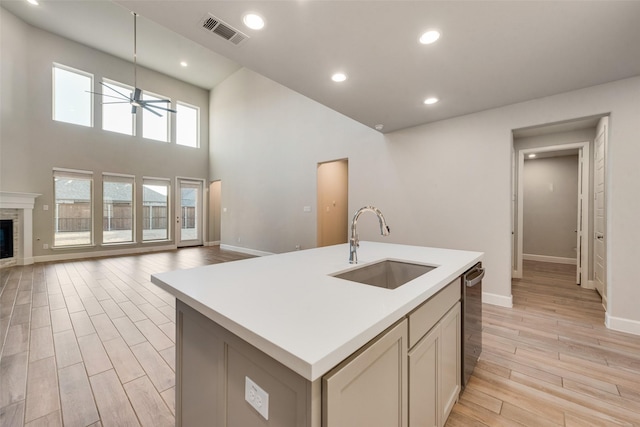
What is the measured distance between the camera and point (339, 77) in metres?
2.56

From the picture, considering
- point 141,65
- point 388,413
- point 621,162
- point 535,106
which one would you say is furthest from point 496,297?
point 141,65

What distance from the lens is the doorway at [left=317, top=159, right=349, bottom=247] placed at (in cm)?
552

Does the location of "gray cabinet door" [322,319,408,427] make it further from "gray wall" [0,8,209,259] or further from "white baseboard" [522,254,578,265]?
"gray wall" [0,8,209,259]

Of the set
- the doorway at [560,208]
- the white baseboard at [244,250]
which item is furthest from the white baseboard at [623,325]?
the white baseboard at [244,250]

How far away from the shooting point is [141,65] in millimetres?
7164

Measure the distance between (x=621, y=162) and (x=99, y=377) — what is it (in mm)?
4964

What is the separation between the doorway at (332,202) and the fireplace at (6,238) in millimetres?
6269

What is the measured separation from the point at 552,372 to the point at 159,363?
9.78 feet

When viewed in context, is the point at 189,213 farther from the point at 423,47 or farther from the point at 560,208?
the point at 560,208

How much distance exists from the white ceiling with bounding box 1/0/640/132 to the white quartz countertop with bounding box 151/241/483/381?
167 cm

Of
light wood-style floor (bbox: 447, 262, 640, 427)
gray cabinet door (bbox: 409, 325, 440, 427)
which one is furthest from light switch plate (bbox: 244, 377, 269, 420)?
light wood-style floor (bbox: 447, 262, 640, 427)

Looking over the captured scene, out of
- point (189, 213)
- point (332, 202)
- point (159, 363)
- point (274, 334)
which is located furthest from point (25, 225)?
point (274, 334)

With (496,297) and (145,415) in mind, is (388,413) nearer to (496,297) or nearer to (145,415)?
(145,415)

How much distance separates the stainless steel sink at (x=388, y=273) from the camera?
1653mm
